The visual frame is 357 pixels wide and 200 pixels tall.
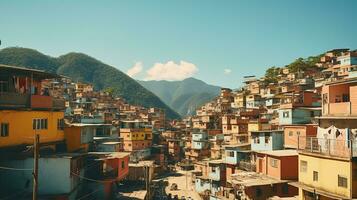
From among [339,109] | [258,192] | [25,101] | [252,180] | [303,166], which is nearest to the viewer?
[339,109]

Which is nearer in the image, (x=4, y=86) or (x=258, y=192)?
(x=4, y=86)

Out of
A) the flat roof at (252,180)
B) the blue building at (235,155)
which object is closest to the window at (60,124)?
the flat roof at (252,180)

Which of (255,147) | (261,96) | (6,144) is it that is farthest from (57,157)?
(261,96)

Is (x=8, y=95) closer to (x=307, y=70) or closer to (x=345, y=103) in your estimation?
(x=345, y=103)

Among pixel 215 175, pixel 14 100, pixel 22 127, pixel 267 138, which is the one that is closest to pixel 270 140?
pixel 267 138

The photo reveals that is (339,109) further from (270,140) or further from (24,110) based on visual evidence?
(24,110)
